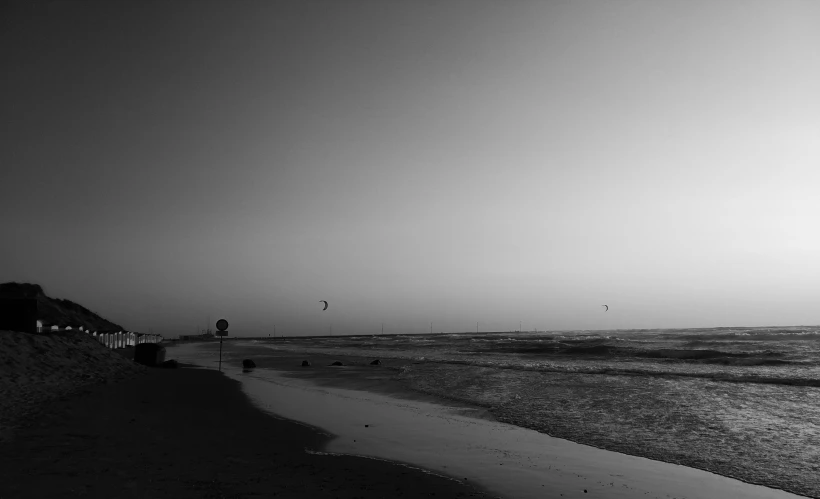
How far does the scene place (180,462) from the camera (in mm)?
8008

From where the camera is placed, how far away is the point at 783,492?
7969mm

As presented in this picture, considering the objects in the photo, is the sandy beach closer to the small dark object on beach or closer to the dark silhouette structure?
the dark silhouette structure

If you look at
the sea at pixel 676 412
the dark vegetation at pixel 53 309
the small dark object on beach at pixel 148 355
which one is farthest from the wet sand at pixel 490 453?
the dark vegetation at pixel 53 309

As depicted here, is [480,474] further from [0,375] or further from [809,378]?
[809,378]

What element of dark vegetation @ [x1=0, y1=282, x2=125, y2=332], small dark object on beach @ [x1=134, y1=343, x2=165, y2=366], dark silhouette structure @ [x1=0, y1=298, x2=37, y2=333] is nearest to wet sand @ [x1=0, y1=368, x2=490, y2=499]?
dark silhouette structure @ [x1=0, y1=298, x2=37, y2=333]

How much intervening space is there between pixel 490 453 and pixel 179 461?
19.9 ft

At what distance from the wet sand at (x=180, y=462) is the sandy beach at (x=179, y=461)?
0.02m

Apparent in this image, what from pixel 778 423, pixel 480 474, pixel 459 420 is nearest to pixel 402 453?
pixel 480 474

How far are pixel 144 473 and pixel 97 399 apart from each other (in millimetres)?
8350

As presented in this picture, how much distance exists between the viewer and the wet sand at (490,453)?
790 cm

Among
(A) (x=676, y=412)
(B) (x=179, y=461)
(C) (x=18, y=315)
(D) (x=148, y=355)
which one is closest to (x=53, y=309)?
(D) (x=148, y=355)

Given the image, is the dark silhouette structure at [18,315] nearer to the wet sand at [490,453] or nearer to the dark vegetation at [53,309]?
the dark vegetation at [53,309]

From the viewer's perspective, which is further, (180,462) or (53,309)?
(53,309)

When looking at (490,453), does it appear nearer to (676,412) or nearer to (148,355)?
(676,412)
